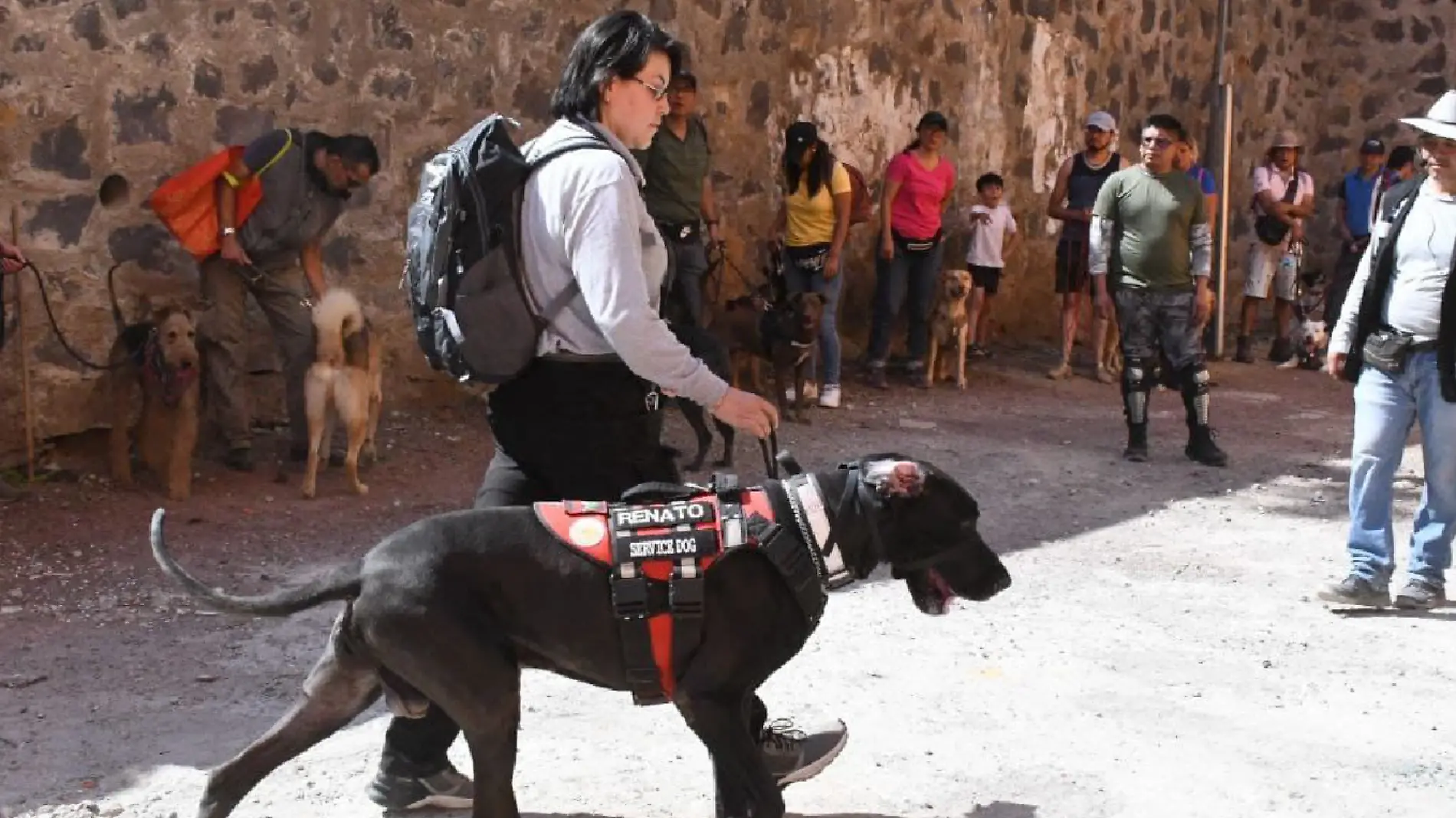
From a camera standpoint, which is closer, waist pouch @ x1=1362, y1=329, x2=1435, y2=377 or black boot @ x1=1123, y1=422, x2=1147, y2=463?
waist pouch @ x1=1362, y1=329, x2=1435, y2=377

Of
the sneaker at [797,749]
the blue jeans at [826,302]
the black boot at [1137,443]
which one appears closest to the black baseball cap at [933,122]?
the blue jeans at [826,302]

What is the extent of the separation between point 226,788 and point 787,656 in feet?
4.14

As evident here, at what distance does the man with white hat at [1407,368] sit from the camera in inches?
235

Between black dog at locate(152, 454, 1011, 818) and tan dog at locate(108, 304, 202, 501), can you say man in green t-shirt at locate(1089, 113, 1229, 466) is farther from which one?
black dog at locate(152, 454, 1011, 818)

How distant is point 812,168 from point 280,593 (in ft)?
25.1

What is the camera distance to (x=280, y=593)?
3484 millimetres

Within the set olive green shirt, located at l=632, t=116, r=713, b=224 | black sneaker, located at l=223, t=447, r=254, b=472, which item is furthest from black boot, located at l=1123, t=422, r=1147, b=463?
black sneaker, located at l=223, t=447, r=254, b=472

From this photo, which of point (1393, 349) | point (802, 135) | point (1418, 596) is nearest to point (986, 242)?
point (802, 135)

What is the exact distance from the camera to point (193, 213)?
311 inches

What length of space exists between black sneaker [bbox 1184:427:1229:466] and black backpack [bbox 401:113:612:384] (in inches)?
255

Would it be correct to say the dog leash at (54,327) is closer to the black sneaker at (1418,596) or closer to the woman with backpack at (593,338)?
the woman with backpack at (593,338)

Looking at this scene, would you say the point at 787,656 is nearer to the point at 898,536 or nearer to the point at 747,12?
the point at 898,536

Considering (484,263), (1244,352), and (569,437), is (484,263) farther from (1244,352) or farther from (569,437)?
(1244,352)

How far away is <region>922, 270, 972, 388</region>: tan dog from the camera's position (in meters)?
11.6
